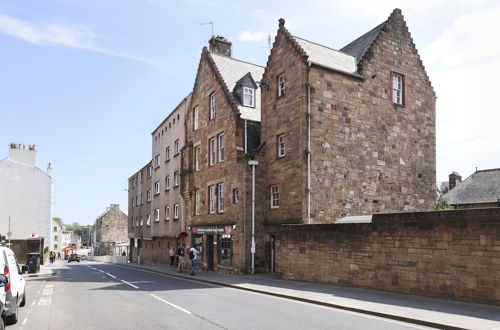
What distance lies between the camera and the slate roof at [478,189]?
4499cm

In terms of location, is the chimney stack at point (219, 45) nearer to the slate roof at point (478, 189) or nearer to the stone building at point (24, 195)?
the stone building at point (24, 195)

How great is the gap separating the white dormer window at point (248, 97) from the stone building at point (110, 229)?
6701cm

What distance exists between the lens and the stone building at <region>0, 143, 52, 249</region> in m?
48.8

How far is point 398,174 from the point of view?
26531 mm

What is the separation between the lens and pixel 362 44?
2777cm

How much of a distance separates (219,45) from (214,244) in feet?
56.4

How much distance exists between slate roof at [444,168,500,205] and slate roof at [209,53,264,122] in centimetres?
2732

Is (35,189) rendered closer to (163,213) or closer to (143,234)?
(143,234)

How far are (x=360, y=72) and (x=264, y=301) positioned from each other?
630 inches

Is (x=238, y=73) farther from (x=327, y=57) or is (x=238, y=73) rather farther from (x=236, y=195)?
(x=236, y=195)

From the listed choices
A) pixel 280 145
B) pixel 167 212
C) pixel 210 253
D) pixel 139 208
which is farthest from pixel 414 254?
pixel 139 208

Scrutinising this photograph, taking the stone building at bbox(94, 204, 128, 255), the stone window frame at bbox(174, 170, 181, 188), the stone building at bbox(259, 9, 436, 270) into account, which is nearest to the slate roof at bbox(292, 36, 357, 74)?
the stone building at bbox(259, 9, 436, 270)

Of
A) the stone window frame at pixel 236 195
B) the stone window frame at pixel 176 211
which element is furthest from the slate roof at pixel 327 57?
the stone window frame at pixel 176 211

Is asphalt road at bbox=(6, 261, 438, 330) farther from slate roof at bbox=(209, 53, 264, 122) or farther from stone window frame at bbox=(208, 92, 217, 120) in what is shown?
stone window frame at bbox=(208, 92, 217, 120)
